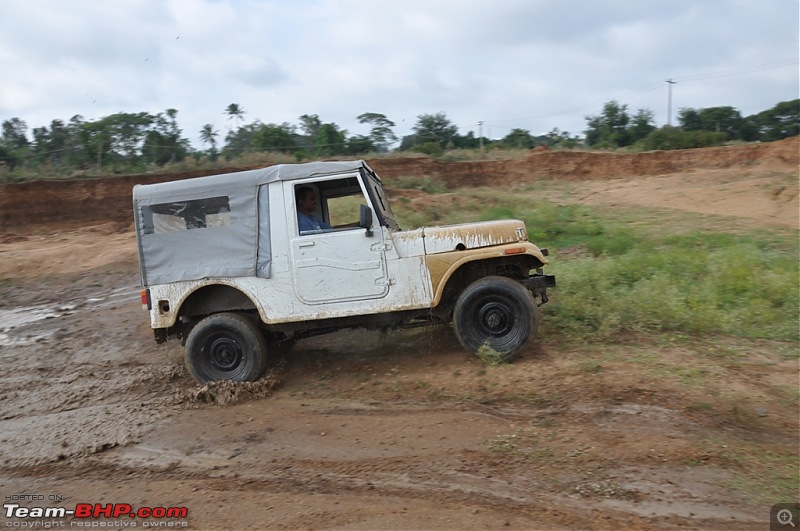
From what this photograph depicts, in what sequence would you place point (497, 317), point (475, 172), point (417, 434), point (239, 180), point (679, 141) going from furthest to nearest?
point (679, 141) < point (475, 172) < point (239, 180) < point (497, 317) < point (417, 434)

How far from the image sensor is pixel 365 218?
5.74m

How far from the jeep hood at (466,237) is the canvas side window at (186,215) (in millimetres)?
2049

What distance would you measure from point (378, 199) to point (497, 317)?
1714 mm

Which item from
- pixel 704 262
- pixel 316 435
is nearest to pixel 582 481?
pixel 316 435

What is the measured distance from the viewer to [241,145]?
32906 mm

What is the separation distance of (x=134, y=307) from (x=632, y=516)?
861 cm

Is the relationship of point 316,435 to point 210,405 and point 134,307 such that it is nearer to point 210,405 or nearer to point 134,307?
point 210,405

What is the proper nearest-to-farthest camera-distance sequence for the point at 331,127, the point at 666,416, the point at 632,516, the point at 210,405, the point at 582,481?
the point at 632,516
the point at 582,481
the point at 666,416
the point at 210,405
the point at 331,127

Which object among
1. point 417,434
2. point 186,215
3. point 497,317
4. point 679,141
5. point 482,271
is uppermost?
point 679,141

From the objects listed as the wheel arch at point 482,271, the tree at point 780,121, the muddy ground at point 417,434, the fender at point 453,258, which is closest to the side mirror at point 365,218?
the fender at point 453,258

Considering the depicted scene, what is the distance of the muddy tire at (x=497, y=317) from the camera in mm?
5758

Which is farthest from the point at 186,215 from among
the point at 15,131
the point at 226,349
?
the point at 15,131

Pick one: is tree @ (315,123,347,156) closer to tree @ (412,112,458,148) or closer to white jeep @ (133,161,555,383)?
tree @ (412,112,458,148)

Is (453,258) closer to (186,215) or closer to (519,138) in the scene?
(186,215)
